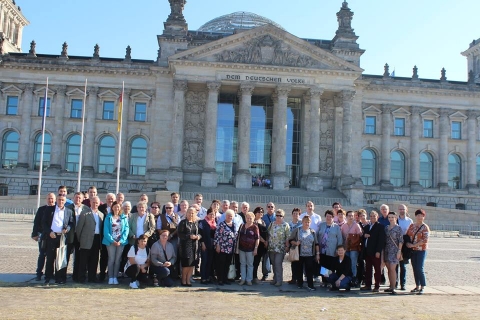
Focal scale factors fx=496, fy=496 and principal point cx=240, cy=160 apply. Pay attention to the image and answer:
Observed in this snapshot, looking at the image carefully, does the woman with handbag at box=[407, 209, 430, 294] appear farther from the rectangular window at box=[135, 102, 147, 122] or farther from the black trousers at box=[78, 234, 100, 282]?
the rectangular window at box=[135, 102, 147, 122]

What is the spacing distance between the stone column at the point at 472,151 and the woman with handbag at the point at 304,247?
161 ft

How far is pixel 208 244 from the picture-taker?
591 inches

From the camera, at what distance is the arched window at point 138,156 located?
2148 inches

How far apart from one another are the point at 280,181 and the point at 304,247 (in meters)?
34.9

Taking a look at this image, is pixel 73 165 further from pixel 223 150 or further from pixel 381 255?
pixel 381 255

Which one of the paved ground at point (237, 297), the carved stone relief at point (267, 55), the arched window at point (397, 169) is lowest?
the paved ground at point (237, 297)

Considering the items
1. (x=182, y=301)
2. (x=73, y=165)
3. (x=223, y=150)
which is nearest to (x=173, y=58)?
(x=223, y=150)

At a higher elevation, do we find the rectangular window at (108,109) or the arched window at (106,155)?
the rectangular window at (108,109)

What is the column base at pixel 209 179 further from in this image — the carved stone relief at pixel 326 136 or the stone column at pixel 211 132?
the carved stone relief at pixel 326 136

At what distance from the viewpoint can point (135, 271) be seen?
13977 mm

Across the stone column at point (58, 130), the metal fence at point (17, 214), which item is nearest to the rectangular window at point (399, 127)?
the stone column at point (58, 130)

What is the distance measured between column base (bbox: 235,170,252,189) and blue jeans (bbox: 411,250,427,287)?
1372 inches

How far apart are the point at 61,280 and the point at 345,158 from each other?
135ft

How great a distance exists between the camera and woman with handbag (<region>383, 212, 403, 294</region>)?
14.7m
